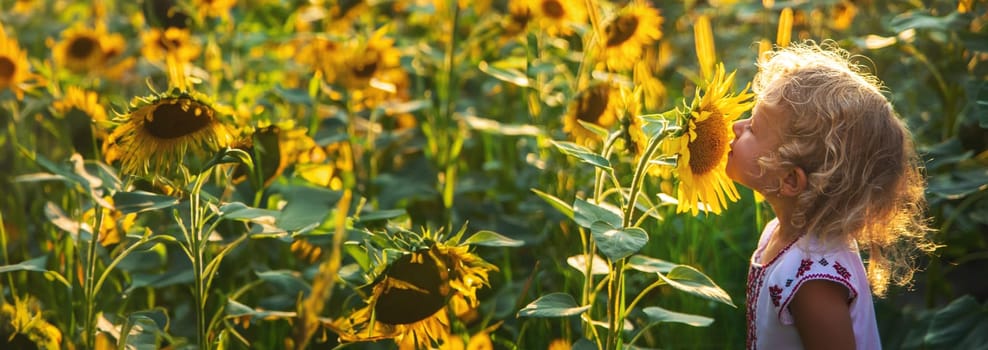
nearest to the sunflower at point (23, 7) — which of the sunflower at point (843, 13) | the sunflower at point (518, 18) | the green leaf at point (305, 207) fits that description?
the sunflower at point (518, 18)

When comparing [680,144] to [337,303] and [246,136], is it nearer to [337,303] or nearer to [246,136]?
[246,136]

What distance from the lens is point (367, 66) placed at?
2176 millimetres

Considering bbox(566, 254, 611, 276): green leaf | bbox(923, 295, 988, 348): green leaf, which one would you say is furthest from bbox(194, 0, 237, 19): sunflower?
bbox(923, 295, 988, 348): green leaf

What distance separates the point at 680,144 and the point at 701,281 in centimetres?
18

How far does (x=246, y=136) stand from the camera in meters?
1.42

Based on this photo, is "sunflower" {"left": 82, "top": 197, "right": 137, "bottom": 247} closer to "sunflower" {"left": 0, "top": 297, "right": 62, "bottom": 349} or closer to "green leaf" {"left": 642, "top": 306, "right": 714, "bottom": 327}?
"sunflower" {"left": 0, "top": 297, "right": 62, "bottom": 349}

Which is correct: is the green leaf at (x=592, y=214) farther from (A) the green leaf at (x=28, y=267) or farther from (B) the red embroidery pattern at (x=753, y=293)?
(A) the green leaf at (x=28, y=267)

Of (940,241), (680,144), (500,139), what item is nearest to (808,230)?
(680,144)

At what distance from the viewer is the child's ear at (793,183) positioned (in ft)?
4.19

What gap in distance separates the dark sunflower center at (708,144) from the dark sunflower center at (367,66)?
1.08m

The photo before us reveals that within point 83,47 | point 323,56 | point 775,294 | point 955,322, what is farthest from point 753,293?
point 83,47

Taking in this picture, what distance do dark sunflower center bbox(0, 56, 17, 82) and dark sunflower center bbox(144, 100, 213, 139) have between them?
1063mm

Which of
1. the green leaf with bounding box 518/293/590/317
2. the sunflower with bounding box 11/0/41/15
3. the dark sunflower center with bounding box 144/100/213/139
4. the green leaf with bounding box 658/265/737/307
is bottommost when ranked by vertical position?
the green leaf with bounding box 518/293/590/317

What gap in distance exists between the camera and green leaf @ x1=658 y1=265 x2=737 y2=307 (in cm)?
121
